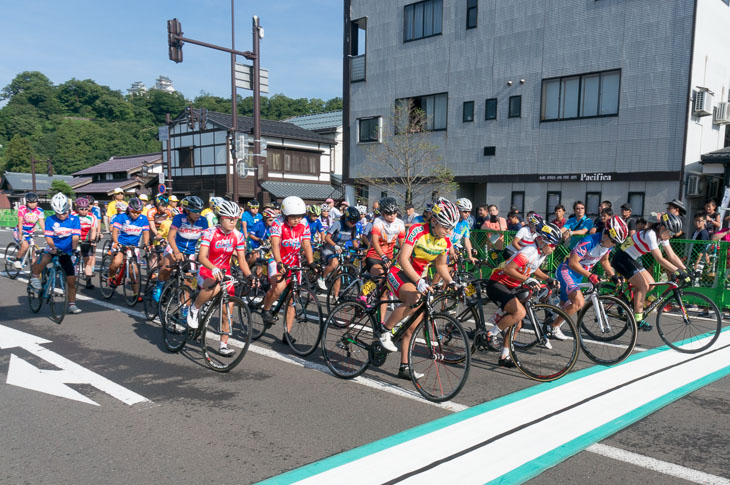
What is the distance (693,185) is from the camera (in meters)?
16.9

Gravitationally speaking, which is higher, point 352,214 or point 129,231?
point 352,214

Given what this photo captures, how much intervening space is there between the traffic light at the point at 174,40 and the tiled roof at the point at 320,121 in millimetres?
25221

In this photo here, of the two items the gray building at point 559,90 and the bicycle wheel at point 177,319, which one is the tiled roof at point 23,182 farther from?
the bicycle wheel at point 177,319

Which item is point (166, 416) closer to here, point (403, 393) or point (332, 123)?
point (403, 393)

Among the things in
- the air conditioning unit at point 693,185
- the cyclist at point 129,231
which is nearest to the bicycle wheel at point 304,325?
the cyclist at point 129,231

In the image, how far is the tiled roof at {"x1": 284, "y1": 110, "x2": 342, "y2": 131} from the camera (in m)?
41.4

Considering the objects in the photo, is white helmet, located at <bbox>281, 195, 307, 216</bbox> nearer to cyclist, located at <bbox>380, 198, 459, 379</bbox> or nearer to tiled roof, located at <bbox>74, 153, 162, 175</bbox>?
cyclist, located at <bbox>380, 198, 459, 379</bbox>

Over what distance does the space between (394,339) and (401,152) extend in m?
18.1

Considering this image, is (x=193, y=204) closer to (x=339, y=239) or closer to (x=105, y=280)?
(x=339, y=239)

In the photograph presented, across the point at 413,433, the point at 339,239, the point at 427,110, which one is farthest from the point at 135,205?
the point at 427,110

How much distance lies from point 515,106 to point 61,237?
58.5 ft

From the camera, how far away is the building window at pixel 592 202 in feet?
60.1

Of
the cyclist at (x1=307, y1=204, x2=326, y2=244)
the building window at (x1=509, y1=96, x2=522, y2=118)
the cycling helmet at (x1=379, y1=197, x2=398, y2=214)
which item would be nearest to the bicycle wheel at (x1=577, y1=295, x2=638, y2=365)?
the cycling helmet at (x1=379, y1=197, x2=398, y2=214)

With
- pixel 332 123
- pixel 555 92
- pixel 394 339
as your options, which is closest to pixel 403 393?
pixel 394 339
